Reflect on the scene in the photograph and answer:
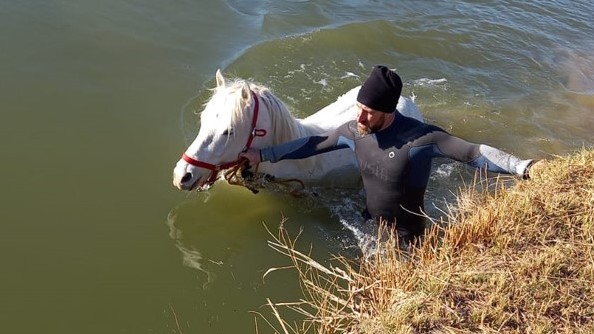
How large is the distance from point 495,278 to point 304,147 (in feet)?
6.06

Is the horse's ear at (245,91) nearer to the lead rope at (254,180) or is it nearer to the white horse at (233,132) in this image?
the white horse at (233,132)

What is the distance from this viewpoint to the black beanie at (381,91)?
11.9 ft

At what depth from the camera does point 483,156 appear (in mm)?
3646

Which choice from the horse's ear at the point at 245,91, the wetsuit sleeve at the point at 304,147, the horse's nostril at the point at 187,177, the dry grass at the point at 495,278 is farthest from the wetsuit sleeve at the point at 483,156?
the horse's nostril at the point at 187,177

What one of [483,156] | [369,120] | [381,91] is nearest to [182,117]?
[369,120]

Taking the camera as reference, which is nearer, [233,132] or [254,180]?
[233,132]

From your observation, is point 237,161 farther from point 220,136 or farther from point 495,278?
point 495,278

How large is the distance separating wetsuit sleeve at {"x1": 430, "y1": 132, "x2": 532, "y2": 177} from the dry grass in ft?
0.68

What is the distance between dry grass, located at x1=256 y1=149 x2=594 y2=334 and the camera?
2.71 m

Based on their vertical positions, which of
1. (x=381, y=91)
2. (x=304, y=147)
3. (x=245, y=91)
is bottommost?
(x=304, y=147)

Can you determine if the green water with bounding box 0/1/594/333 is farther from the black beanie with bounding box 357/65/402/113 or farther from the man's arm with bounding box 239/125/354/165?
the black beanie with bounding box 357/65/402/113

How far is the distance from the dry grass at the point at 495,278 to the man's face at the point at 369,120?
83 cm

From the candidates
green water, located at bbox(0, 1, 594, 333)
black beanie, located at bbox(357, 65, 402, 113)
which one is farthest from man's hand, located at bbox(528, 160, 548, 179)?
green water, located at bbox(0, 1, 594, 333)

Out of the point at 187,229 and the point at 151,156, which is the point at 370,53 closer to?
the point at 151,156
